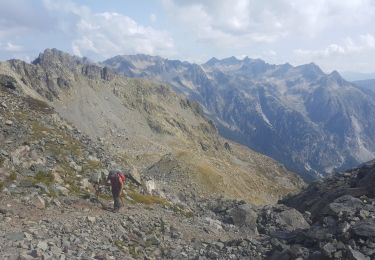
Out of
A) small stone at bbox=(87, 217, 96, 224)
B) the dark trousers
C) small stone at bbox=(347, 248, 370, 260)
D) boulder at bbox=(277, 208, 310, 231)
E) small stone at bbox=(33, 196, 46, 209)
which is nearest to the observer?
small stone at bbox=(347, 248, 370, 260)

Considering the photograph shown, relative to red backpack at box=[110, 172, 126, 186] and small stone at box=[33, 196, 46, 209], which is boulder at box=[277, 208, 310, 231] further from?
small stone at box=[33, 196, 46, 209]

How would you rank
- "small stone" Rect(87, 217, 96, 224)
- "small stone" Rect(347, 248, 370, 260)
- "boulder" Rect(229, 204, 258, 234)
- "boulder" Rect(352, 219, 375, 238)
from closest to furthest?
"small stone" Rect(347, 248, 370, 260) < "boulder" Rect(352, 219, 375, 238) < "small stone" Rect(87, 217, 96, 224) < "boulder" Rect(229, 204, 258, 234)

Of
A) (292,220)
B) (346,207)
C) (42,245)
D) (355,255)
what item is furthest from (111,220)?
(292,220)

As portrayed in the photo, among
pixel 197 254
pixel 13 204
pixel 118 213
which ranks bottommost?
pixel 197 254

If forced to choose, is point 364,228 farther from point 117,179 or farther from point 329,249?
point 117,179

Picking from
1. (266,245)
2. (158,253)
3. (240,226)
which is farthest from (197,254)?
(240,226)

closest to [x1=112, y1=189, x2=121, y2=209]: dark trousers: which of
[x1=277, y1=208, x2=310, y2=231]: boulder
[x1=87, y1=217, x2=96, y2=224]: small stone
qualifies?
[x1=87, y1=217, x2=96, y2=224]: small stone

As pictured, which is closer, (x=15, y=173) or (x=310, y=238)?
(x=310, y=238)

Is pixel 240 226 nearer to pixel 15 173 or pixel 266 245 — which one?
pixel 266 245

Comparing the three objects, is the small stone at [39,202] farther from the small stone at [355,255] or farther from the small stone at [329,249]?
the small stone at [355,255]

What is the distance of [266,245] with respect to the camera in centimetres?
3334

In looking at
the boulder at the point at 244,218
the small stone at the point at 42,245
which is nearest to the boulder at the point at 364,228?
the small stone at the point at 42,245

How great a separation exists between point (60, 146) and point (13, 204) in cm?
1652

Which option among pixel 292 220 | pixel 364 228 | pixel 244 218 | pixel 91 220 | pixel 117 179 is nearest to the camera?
pixel 364 228
